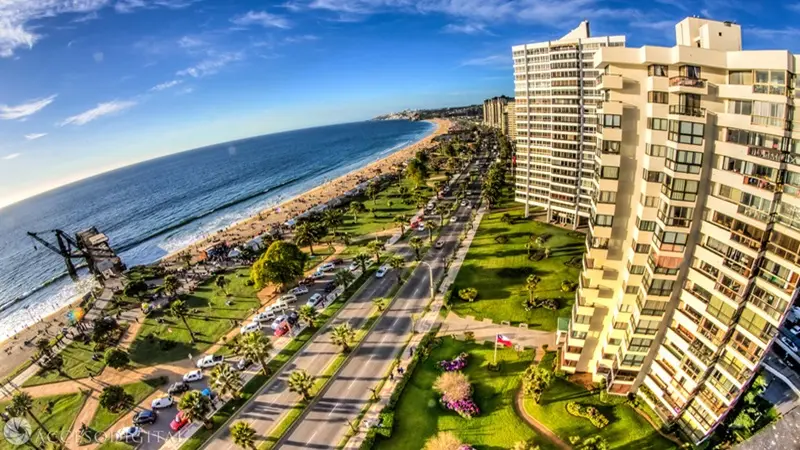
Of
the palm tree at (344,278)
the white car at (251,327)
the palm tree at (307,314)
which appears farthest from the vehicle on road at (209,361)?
the palm tree at (344,278)

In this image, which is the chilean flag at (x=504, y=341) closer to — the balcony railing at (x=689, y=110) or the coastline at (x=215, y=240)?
the balcony railing at (x=689, y=110)

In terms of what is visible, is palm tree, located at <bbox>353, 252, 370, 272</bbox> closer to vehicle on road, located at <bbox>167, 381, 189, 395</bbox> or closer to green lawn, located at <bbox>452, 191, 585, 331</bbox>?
green lawn, located at <bbox>452, 191, 585, 331</bbox>

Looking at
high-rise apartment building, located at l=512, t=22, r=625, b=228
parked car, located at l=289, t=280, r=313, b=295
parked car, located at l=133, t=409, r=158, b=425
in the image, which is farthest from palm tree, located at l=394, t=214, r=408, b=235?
parked car, located at l=133, t=409, r=158, b=425

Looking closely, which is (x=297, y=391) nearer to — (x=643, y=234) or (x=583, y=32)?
(x=643, y=234)

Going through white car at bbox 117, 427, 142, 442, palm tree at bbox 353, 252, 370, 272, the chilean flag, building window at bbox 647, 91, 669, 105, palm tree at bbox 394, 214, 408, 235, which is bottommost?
white car at bbox 117, 427, 142, 442

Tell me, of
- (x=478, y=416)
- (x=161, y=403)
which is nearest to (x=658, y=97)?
(x=478, y=416)

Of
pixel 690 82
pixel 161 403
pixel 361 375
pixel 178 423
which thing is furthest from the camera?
pixel 161 403

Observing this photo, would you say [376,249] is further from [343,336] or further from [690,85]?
[690,85]
